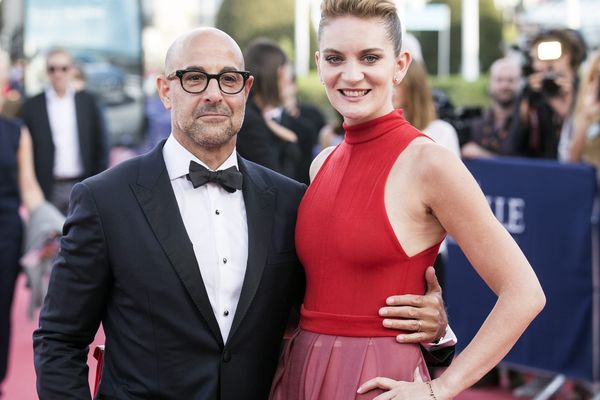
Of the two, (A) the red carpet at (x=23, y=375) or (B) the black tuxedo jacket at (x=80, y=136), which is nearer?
(A) the red carpet at (x=23, y=375)

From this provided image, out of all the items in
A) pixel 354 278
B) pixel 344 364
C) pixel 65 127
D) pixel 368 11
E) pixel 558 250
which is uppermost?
pixel 368 11

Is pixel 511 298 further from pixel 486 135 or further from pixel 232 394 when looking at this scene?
pixel 486 135

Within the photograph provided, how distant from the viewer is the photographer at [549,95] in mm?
6852

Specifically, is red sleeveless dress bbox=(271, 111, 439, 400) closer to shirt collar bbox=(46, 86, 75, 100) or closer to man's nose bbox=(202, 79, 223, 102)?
man's nose bbox=(202, 79, 223, 102)

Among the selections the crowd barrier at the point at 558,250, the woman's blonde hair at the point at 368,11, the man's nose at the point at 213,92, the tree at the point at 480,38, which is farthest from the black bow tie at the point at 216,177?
the tree at the point at 480,38

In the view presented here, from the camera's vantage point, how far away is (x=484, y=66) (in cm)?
3384

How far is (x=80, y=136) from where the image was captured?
902 centimetres

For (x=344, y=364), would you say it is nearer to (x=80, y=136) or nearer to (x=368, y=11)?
(x=368, y=11)

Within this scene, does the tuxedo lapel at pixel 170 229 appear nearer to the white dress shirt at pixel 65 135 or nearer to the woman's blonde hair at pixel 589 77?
the woman's blonde hair at pixel 589 77

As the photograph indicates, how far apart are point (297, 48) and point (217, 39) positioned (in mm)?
29973

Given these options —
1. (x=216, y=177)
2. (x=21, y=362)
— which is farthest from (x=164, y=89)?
(x=21, y=362)

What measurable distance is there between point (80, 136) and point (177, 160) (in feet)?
20.2

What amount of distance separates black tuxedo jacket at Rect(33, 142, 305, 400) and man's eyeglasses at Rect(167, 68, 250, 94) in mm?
264

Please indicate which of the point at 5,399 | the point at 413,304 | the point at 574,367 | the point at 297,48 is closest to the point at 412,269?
the point at 413,304
